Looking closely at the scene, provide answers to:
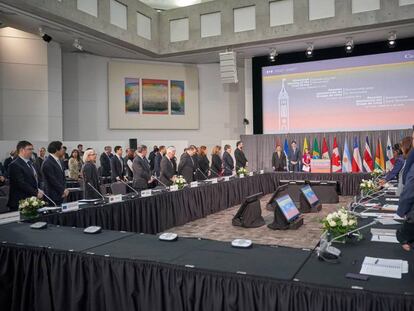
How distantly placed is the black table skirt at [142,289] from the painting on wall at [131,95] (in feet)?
36.1

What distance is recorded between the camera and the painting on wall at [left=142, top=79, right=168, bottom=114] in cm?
1359

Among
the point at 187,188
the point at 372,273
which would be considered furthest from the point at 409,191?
the point at 187,188

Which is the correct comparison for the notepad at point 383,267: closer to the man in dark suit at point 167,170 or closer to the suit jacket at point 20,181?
the suit jacket at point 20,181

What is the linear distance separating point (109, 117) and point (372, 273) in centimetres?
1194

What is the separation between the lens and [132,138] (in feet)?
44.2

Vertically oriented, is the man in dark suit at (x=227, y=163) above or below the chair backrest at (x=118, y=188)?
above

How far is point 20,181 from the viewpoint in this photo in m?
4.54

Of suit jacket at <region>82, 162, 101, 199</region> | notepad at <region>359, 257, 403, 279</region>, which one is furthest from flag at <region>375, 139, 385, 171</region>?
notepad at <region>359, 257, 403, 279</region>

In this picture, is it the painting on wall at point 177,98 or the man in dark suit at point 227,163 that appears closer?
the man in dark suit at point 227,163

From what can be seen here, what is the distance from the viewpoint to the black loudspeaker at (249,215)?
6533 mm

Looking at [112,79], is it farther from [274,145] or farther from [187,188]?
[187,188]

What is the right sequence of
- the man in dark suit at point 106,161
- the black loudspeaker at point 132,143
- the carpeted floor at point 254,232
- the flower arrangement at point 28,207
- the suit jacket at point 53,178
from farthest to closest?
the black loudspeaker at point 132,143 → the man in dark suit at point 106,161 → the carpeted floor at point 254,232 → the suit jacket at point 53,178 → the flower arrangement at point 28,207

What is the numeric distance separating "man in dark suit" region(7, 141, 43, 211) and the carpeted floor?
2334mm

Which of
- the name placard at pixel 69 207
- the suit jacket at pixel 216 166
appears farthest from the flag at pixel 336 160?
the name placard at pixel 69 207
